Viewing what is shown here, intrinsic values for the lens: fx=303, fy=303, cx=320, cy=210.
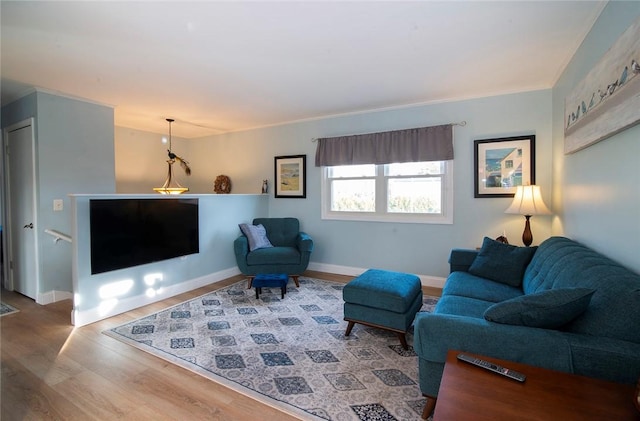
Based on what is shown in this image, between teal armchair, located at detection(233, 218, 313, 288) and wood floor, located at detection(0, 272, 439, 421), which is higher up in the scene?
teal armchair, located at detection(233, 218, 313, 288)

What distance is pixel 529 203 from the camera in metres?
3.08

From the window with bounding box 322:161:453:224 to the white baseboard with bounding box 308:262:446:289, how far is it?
74 cm

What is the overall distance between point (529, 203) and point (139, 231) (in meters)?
4.14

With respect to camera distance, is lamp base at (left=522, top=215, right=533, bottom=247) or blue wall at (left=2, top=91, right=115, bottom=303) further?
blue wall at (left=2, top=91, right=115, bottom=303)

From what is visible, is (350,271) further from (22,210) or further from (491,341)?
(22,210)

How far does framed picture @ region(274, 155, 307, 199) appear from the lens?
16.0 feet

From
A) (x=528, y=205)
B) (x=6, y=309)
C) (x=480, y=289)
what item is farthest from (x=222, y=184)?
(x=528, y=205)

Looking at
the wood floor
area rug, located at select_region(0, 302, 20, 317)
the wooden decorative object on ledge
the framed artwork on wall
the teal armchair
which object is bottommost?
the wood floor

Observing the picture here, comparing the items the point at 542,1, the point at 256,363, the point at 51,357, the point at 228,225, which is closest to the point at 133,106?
the point at 228,225

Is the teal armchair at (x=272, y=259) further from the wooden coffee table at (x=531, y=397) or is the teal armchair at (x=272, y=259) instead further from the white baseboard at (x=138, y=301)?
the wooden coffee table at (x=531, y=397)

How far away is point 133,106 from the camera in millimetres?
3984

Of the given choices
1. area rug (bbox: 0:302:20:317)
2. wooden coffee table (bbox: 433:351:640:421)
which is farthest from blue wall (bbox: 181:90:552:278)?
area rug (bbox: 0:302:20:317)

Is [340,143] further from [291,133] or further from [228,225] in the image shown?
[228,225]

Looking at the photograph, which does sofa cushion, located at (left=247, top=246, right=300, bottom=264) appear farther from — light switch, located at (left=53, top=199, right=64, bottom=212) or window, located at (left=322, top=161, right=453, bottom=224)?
light switch, located at (left=53, top=199, right=64, bottom=212)
